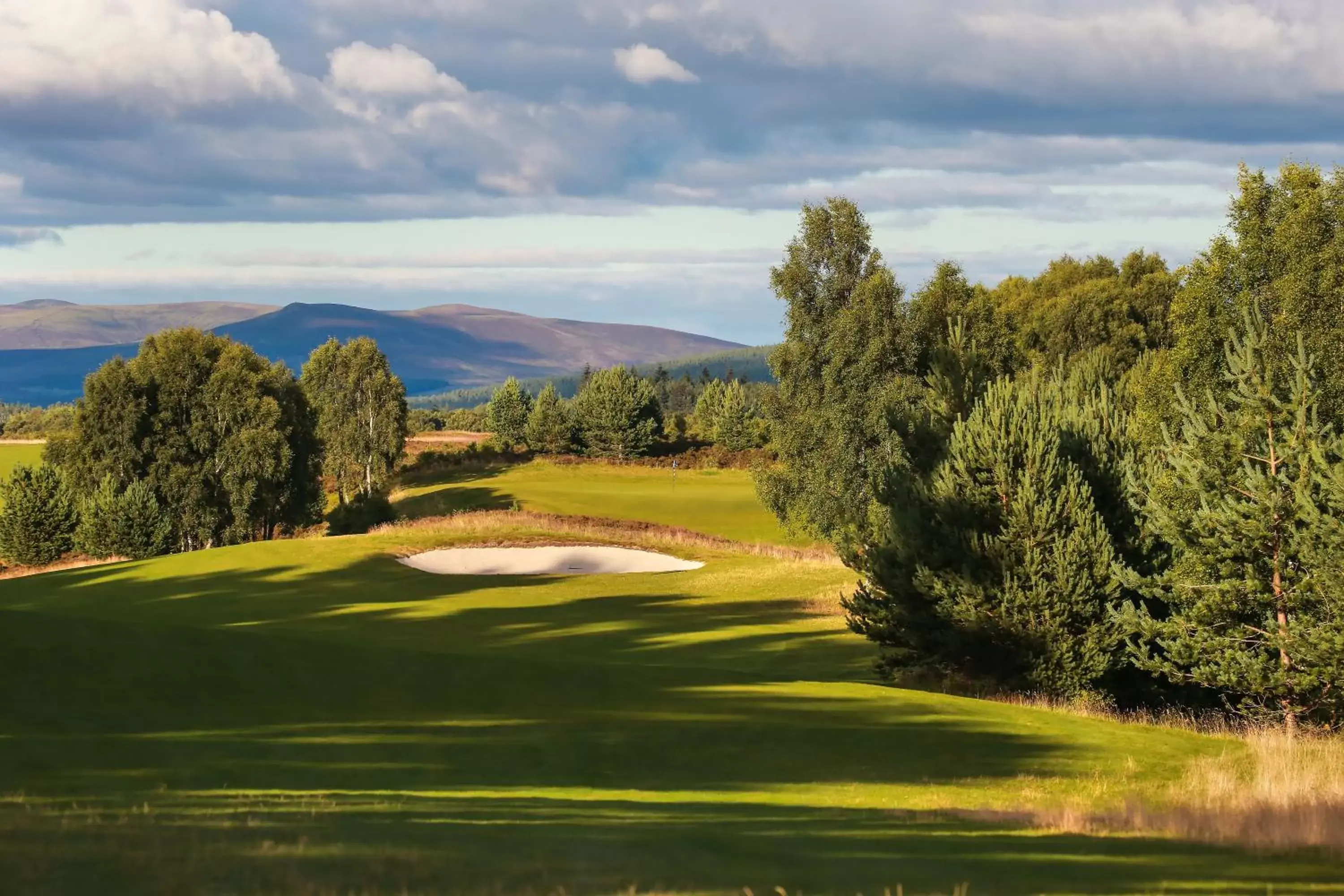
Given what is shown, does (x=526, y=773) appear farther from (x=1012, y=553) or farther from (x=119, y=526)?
(x=119, y=526)

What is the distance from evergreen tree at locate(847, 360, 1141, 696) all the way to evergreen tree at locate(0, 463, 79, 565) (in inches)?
1834

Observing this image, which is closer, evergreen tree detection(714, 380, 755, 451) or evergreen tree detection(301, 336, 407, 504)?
evergreen tree detection(301, 336, 407, 504)

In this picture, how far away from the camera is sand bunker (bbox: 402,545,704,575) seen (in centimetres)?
4950

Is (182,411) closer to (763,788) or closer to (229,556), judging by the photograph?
(229,556)

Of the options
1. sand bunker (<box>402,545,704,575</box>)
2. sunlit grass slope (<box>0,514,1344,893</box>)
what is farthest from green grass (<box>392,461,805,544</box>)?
sunlit grass slope (<box>0,514,1344,893</box>)

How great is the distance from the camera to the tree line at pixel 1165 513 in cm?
2253

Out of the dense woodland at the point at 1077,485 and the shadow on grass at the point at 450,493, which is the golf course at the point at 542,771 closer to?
the dense woodland at the point at 1077,485

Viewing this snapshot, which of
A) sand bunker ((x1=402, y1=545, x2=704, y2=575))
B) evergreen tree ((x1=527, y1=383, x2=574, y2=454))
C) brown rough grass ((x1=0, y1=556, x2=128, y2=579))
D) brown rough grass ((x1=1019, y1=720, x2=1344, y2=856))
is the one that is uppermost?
evergreen tree ((x1=527, y1=383, x2=574, y2=454))

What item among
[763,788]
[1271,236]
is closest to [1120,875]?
[763,788]

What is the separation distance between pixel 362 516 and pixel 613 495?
16398 millimetres

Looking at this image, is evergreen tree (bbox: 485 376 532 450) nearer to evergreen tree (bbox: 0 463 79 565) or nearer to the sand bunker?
evergreen tree (bbox: 0 463 79 565)

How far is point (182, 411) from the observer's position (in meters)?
75.4

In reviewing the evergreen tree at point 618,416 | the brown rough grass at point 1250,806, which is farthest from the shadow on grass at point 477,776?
the evergreen tree at point 618,416

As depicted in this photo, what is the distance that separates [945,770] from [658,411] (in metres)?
100
